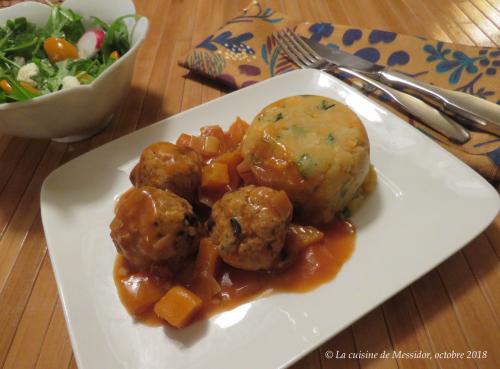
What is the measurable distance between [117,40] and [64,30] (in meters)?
0.39

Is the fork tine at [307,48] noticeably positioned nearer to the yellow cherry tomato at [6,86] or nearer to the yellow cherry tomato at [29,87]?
the yellow cherry tomato at [29,87]

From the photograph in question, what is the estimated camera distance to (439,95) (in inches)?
83.6

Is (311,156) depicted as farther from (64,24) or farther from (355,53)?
(64,24)

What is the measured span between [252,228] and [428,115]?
1304 mm

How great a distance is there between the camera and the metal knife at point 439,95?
79.5 inches

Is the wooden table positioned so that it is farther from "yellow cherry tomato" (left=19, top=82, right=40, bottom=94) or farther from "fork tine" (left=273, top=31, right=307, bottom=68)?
"fork tine" (left=273, top=31, right=307, bottom=68)

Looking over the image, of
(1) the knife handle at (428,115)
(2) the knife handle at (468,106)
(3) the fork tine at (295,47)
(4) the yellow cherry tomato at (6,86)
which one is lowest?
(4) the yellow cherry tomato at (6,86)

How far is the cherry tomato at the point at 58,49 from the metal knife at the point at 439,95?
1.59 metres

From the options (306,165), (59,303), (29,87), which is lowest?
(59,303)

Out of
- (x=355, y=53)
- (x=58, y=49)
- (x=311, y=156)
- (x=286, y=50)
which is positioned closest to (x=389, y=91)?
(x=355, y=53)

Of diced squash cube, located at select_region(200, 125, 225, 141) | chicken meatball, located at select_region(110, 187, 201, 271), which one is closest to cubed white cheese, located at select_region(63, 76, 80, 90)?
diced squash cube, located at select_region(200, 125, 225, 141)

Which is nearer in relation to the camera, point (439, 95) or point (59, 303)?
point (59, 303)

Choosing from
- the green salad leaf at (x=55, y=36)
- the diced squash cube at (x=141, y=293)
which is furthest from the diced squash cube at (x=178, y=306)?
the green salad leaf at (x=55, y=36)

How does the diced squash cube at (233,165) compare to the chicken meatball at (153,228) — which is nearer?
the chicken meatball at (153,228)
